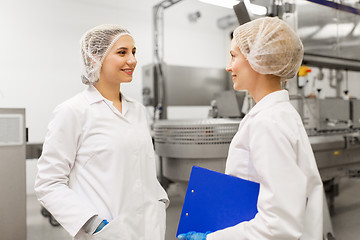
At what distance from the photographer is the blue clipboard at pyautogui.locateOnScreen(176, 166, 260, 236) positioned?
2.75ft

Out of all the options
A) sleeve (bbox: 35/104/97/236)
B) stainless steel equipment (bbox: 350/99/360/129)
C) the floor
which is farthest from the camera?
stainless steel equipment (bbox: 350/99/360/129)

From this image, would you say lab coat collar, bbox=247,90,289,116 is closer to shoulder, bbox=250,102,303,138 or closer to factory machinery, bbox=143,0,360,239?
shoulder, bbox=250,102,303,138

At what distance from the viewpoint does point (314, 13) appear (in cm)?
287

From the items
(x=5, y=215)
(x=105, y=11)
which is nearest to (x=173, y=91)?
(x=105, y=11)

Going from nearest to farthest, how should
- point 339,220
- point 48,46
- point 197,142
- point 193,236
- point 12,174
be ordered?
point 193,236, point 12,174, point 197,142, point 339,220, point 48,46

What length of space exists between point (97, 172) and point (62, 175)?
0.12m

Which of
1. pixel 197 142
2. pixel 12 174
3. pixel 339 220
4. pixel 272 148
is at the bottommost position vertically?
pixel 339 220

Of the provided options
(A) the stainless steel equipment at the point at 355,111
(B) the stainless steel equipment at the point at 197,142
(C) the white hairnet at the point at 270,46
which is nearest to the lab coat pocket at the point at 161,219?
(C) the white hairnet at the point at 270,46

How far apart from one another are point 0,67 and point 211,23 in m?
3.45

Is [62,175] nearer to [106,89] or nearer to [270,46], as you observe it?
[106,89]

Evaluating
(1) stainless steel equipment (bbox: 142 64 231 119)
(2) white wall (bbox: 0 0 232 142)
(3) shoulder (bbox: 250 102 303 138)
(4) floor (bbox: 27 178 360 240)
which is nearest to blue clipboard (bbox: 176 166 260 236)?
(3) shoulder (bbox: 250 102 303 138)

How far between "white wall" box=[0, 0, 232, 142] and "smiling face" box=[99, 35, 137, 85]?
2915 millimetres

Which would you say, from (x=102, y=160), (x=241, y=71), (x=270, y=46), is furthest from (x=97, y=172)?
(x=270, y=46)

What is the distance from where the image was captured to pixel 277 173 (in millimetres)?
761
